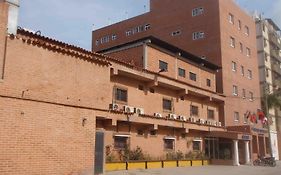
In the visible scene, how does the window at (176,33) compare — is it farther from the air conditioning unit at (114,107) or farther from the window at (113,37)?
the air conditioning unit at (114,107)

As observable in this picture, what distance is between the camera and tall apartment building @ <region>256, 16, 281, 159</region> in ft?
187

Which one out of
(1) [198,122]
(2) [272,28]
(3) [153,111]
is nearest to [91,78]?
(3) [153,111]

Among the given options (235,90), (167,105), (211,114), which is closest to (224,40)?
(235,90)

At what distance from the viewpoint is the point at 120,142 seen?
82.3ft

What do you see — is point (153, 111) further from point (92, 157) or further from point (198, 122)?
point (92, 157)

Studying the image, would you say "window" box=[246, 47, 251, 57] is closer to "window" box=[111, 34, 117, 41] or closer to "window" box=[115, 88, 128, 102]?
"window" box=[111, 34, 117, 41]

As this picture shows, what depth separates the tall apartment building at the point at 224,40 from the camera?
4288cm

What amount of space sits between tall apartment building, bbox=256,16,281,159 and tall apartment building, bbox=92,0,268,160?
565 centimetres

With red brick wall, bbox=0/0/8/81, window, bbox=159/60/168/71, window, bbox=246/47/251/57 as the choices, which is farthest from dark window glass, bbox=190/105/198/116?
A: red brick wall, bbox=0/0/8/81

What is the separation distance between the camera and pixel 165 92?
31156 mm

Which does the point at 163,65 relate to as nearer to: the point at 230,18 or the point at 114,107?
the point at 114,107

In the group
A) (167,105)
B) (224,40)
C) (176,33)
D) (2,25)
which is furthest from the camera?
(176,33)

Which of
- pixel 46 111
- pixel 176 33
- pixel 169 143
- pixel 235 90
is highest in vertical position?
pixel 176 33

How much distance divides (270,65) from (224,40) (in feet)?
69.1
